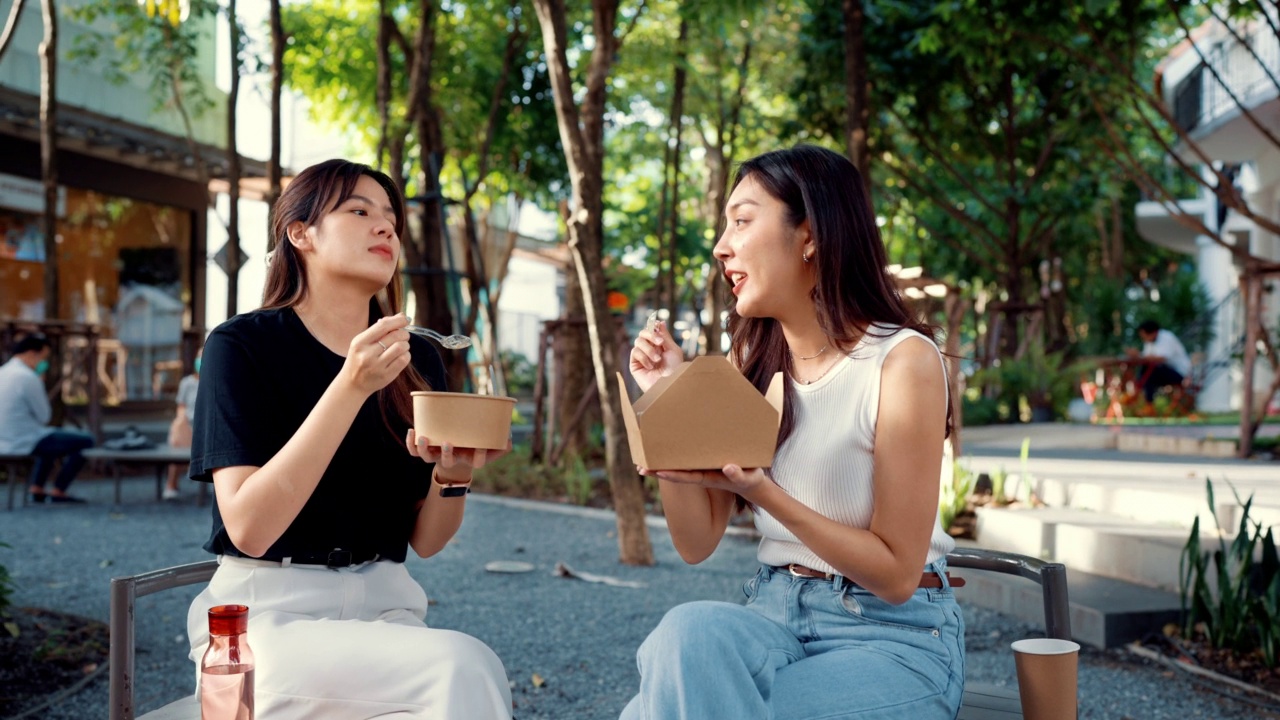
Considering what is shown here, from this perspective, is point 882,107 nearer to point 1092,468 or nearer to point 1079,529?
point 1092,468

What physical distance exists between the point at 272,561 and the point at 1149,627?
4.06 metres

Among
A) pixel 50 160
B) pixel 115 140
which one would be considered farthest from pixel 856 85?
pixel 115 140

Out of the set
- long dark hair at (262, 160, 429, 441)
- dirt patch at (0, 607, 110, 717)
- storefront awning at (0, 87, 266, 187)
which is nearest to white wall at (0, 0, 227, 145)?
storefront awning at (0, 87, 266, 187)

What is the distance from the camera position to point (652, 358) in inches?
86.4

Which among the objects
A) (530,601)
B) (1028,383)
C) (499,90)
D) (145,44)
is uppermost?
(145,44)

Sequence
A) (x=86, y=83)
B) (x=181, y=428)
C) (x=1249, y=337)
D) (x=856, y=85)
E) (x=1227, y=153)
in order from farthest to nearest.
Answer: (x=1227, y=153), (x=86, y=83), (x=181, y=428), (x=856, y=85), (x=1249, y=337)

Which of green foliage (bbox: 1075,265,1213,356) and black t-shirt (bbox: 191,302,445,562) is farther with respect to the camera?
green foliage (bbox: 1075,265,1213,356)

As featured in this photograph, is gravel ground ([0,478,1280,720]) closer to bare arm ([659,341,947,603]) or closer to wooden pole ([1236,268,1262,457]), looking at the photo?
bare arm ([659,341,947,603])

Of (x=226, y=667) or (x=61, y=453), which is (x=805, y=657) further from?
(x=61, y=453)

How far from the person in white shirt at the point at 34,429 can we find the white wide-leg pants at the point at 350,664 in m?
9.08

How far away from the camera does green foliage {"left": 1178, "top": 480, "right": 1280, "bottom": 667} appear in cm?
407

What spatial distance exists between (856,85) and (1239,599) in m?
6.46

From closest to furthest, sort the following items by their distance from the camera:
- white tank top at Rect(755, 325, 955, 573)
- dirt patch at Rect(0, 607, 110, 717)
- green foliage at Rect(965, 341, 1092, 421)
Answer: white tank top at Rect(755, 325, 955, 573)
dirt patch at Rect(0, 607, 110, 717)
green foliage at Rect(965, 341, 1092, 421)

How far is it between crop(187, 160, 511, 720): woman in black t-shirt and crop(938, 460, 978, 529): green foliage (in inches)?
185
